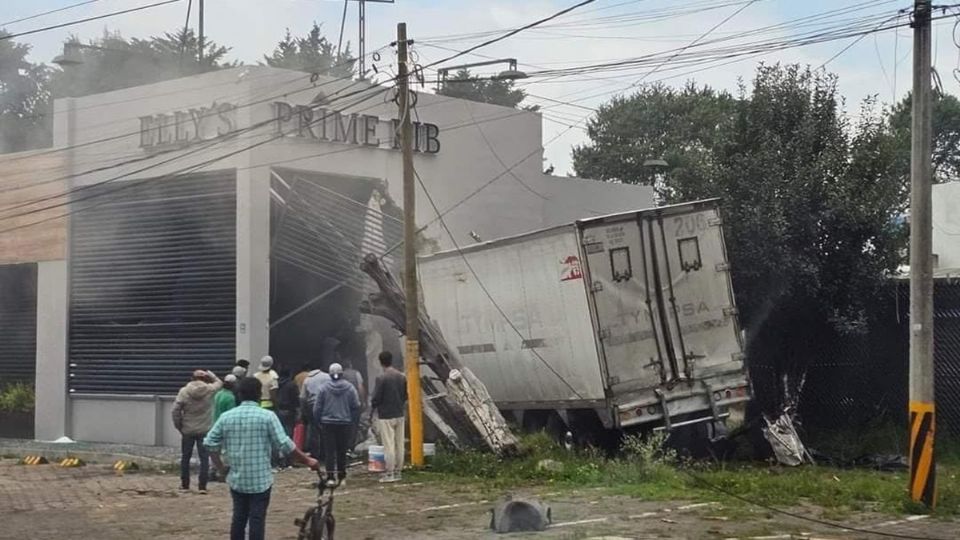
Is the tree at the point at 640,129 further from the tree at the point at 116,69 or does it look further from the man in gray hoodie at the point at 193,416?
the man in gray hoodie at the point at 193,416

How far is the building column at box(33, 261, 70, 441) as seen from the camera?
23.6m

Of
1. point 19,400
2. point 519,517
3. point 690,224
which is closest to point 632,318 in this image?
point 690,224

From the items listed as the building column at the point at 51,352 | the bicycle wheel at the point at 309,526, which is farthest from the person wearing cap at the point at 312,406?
the building column at the point at 51,352

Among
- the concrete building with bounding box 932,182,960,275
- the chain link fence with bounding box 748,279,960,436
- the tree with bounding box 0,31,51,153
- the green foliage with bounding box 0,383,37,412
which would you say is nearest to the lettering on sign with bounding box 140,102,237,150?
the green foliage with bounding box 0,383,37,412

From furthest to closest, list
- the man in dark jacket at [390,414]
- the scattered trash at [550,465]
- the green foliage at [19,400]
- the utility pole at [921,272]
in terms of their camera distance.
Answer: the green foliage at [19,400] → the man in dark jacket at [390,414] → the scattered trash at [550,465] → the utility pole at [921,272]

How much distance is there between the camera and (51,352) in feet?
78.4

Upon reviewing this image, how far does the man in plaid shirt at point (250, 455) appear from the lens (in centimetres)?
845

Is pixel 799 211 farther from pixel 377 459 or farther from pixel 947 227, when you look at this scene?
pixel 947 227

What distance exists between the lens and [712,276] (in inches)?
662

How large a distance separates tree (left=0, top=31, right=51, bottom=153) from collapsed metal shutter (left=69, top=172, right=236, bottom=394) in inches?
383

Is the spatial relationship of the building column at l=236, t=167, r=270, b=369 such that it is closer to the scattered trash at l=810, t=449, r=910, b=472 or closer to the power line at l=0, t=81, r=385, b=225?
the power line at l=0, t=81, r=385, b=225

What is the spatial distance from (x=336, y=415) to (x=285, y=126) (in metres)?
7.08

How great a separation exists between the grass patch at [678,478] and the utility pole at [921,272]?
436 millimetres

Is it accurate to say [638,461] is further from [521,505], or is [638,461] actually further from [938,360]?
[938,360]
